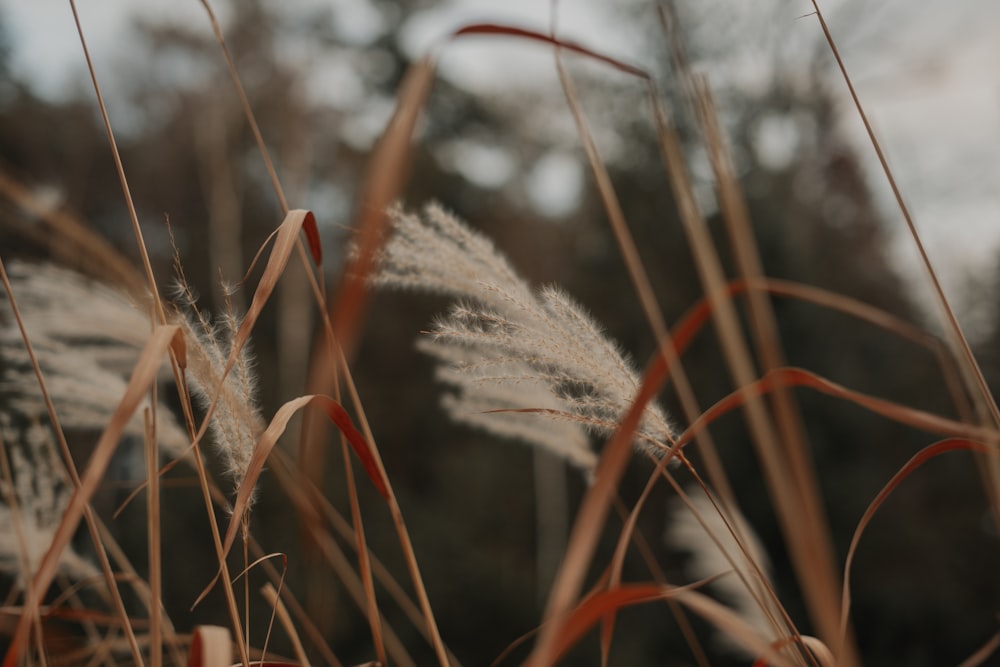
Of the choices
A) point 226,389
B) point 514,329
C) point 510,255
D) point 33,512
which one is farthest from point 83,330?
point 510,255

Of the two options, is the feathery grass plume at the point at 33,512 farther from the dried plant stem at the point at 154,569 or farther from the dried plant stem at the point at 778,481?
the dried plant stem at the point at 778,481

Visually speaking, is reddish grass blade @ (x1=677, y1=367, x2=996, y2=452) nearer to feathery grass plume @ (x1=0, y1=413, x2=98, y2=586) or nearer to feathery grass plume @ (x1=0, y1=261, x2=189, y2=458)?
feathery grass plume @ (x1=0, y1=261, x2=189, y2=458)

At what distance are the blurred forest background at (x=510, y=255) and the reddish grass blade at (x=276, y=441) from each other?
5.22 meters

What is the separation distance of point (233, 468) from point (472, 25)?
37cm

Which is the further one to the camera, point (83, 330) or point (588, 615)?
point (83, 330)

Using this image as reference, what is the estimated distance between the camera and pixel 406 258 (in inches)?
28.8

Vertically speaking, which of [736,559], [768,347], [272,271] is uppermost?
[272,271]

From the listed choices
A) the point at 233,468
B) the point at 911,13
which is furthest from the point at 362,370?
the point at 233,468

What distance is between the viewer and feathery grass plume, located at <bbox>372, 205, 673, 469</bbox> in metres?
0.64

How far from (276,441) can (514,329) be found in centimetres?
21

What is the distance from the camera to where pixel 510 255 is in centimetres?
1131

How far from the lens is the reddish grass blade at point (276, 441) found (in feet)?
1.90

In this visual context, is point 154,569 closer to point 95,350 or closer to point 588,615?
point 588,615

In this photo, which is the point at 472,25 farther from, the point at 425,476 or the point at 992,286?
the point at 425,476
